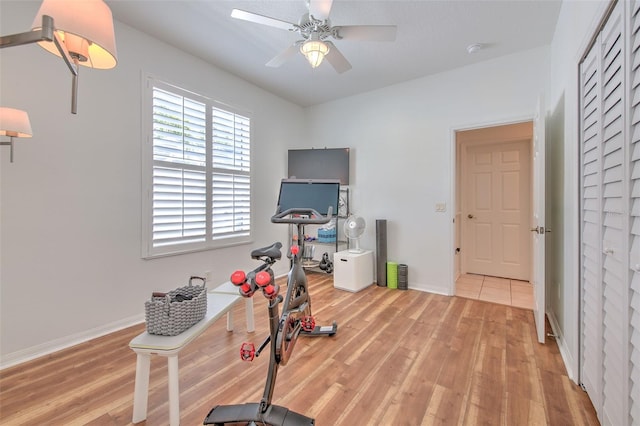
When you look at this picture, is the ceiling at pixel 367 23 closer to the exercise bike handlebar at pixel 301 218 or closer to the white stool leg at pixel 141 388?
the exercise bike handlebar at pixel 301 218

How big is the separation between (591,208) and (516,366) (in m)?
1.18

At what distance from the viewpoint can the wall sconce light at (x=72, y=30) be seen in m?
0.69

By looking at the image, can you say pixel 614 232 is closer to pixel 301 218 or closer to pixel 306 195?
pixel 301 218

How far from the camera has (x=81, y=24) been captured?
78 centimetres

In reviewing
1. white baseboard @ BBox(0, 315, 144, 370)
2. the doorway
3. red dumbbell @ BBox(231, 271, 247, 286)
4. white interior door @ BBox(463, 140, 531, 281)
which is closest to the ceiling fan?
red dumbbell @ BBox(231, 271, 247, 286)

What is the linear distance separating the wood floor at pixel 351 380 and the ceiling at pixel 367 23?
2776 millimetres

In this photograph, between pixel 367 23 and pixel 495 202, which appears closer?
pixel 367 23

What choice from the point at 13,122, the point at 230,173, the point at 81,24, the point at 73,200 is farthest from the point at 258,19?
the point at 73,200

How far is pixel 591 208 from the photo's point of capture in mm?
1495

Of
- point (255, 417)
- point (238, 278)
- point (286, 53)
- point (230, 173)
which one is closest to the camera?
point (238, 278)

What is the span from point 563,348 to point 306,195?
2427 mm

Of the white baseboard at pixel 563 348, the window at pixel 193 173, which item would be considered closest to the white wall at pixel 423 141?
the white baseboard at pixel 563 348

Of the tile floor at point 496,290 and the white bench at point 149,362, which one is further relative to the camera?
the tile floor at point 496,290

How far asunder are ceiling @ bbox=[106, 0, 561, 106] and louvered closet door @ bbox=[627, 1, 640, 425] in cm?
159
